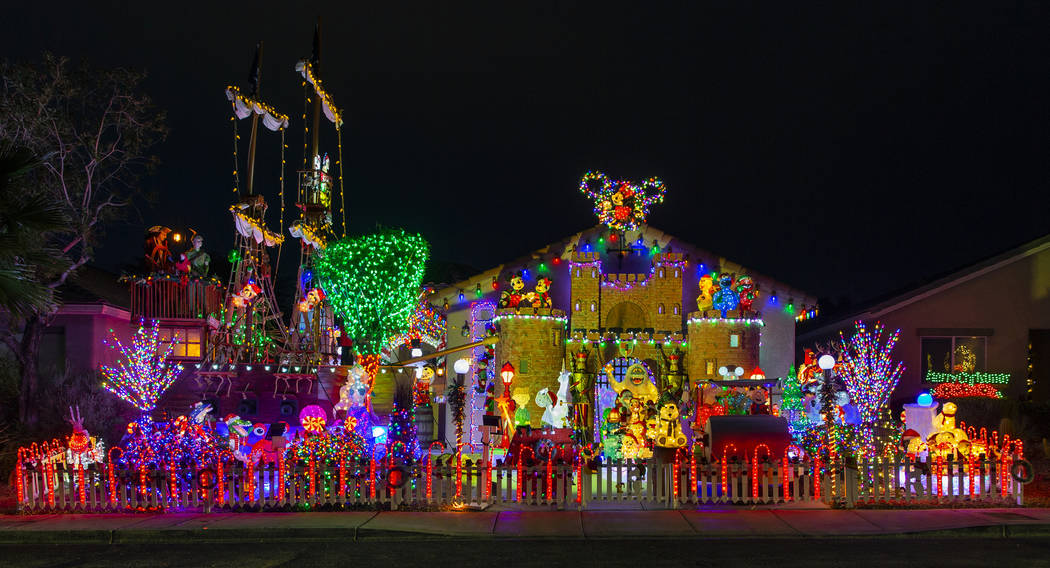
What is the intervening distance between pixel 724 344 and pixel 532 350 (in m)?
4.89

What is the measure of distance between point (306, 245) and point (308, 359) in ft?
11.8

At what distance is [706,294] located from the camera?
901 inches

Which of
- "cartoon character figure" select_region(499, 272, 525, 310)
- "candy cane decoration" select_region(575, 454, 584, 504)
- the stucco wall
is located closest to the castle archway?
"cartoon character figure" select_region(499, 272, 525, 310)

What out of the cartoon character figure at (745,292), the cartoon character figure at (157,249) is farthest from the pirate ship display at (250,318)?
the cartoon character figure at (745,292)

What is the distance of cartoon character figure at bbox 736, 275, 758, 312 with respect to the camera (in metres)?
22.6

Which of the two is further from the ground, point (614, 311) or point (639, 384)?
point (614, 311)

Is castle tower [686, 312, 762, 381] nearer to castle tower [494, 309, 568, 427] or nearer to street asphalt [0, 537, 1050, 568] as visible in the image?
castle tower [494, 309, 568, 427]

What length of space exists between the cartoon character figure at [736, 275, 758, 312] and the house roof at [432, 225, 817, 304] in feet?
3.03

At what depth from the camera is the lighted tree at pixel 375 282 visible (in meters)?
22.8

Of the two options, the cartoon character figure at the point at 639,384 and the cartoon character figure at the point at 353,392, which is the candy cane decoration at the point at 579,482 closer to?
the cartoon character figure at the point at 639,384

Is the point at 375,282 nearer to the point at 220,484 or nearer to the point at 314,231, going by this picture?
the point at 314,231

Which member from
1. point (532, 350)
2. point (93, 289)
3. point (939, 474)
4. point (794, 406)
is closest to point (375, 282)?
point (532, 350)

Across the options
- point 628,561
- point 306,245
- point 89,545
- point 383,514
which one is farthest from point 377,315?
point 628,561

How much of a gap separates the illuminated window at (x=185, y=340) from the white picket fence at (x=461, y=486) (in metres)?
8.41
